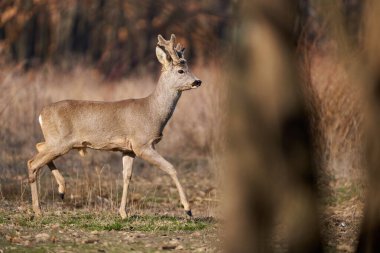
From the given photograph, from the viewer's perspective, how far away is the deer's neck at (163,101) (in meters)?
12.1

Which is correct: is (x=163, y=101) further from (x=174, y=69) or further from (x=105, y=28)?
(x=105, y=28)

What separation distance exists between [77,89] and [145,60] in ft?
32.3

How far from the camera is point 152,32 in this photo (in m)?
38.3

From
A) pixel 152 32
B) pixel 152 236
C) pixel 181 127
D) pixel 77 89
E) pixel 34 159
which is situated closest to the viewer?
pixel 152 236

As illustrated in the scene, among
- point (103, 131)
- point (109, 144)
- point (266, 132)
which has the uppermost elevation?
point (103, 131)

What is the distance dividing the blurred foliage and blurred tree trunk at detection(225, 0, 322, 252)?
25.4 meters

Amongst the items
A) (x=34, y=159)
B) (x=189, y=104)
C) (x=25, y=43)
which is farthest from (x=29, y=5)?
(x=34, y=159)

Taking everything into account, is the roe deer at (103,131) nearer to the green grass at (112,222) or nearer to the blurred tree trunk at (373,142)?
the green grass at (112,222)

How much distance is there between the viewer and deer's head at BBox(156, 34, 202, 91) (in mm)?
12219

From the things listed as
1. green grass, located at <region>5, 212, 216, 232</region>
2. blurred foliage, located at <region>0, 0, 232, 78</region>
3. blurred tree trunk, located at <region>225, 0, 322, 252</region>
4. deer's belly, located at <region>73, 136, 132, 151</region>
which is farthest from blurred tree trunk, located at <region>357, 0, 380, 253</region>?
blurred foliage, located at <region>0, 0, 232, 78</region>

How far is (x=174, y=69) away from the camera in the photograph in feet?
40.2

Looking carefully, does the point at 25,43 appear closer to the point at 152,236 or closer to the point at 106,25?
the point at 106,25

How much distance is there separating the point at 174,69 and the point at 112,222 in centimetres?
226

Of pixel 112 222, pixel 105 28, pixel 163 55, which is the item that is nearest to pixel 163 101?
pixel 163 55
